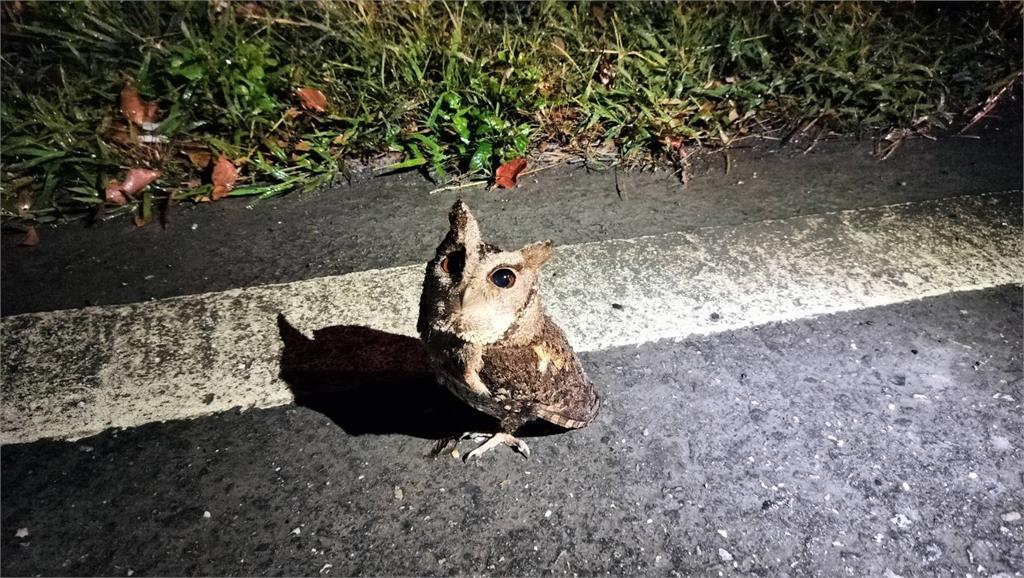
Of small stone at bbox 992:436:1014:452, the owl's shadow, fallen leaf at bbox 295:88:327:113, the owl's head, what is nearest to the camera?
the owl's head

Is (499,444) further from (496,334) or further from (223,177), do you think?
(223,177)

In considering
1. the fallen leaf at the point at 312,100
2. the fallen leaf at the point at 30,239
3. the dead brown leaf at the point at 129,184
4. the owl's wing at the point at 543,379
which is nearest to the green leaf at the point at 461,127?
the fallen leaf at the point at 312,100

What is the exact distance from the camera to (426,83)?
4.05 metres

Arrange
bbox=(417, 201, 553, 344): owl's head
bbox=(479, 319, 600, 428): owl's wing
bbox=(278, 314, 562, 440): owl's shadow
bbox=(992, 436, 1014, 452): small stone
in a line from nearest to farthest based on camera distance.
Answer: bbox=(417, 201, 553, 344): owl's head → bbox=(479, 319, 600, 428): owl's wing → bbox=(992, 436, 1014, 452): small stone → bbox=(278, 314, 562, 440): owl's shadow

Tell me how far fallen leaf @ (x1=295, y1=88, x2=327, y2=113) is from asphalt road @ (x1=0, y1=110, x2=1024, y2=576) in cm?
64

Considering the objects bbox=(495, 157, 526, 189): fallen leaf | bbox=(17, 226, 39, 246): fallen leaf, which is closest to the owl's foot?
bbox=(495, 157, 526, 189): fallen leaf

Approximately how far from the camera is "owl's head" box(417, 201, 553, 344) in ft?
5.68

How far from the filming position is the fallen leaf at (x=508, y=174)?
3875mm

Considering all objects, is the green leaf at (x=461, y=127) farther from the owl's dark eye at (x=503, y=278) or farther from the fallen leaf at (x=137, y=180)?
the owl's dark eye at (x=503, y=278)

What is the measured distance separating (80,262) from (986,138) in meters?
6.11

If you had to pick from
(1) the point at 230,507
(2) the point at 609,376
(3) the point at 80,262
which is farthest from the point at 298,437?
(3) the point at 80,262

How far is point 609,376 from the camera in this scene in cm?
279

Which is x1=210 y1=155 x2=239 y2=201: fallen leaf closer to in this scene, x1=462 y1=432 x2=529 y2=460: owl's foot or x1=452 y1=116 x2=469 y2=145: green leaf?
x1=452 y1=116 x2=469 y2=145: green leaf

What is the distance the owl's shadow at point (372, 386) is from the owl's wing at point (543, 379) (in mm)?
417
